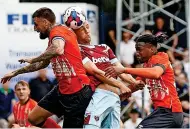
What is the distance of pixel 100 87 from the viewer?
12.5m

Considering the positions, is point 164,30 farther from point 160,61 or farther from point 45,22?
point 45,22

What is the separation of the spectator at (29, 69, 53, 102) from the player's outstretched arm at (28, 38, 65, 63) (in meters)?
6.30

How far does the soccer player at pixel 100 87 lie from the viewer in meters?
12.3

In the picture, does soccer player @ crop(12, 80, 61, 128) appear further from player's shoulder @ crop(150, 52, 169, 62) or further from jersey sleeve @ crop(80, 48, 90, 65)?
player's shoulder @ crop(150, 52, 169, 62)

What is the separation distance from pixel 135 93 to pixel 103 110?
6.38m

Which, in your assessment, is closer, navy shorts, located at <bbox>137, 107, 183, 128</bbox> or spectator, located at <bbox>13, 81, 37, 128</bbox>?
navy shorts, located at <bbox>137, 107, 183, 128</bbox>

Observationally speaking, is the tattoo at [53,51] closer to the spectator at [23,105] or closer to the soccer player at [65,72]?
the soccer player at [65,72]

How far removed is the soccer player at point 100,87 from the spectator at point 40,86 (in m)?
5.73

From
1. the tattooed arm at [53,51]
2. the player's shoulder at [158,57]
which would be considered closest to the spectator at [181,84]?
the player's shoulder at [158,57]

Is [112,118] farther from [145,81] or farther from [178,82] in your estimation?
[178,82]

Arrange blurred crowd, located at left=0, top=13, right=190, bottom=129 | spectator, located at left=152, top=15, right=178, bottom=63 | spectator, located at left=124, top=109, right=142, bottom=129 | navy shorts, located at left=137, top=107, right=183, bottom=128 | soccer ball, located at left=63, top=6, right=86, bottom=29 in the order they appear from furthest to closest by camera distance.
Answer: spectator, located at left=152, top=15, right=178, bottom=63
blurred crowd, located at left=0, top=13, right=190, bottom=129
spectator, located at left=124, top=109, right=142, bottom=129
navy shorts, located at left=137, top=107, right=183, bottom=128
soccer ball, located at left=63, top=6, right=86, bottom=29

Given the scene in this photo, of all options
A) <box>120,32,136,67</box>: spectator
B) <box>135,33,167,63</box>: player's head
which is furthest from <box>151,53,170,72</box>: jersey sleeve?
<box>120,32,136,67</box>: spectator

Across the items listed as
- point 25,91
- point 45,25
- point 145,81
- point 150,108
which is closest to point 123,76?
point 145,81

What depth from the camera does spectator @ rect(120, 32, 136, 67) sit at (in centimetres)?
2012
